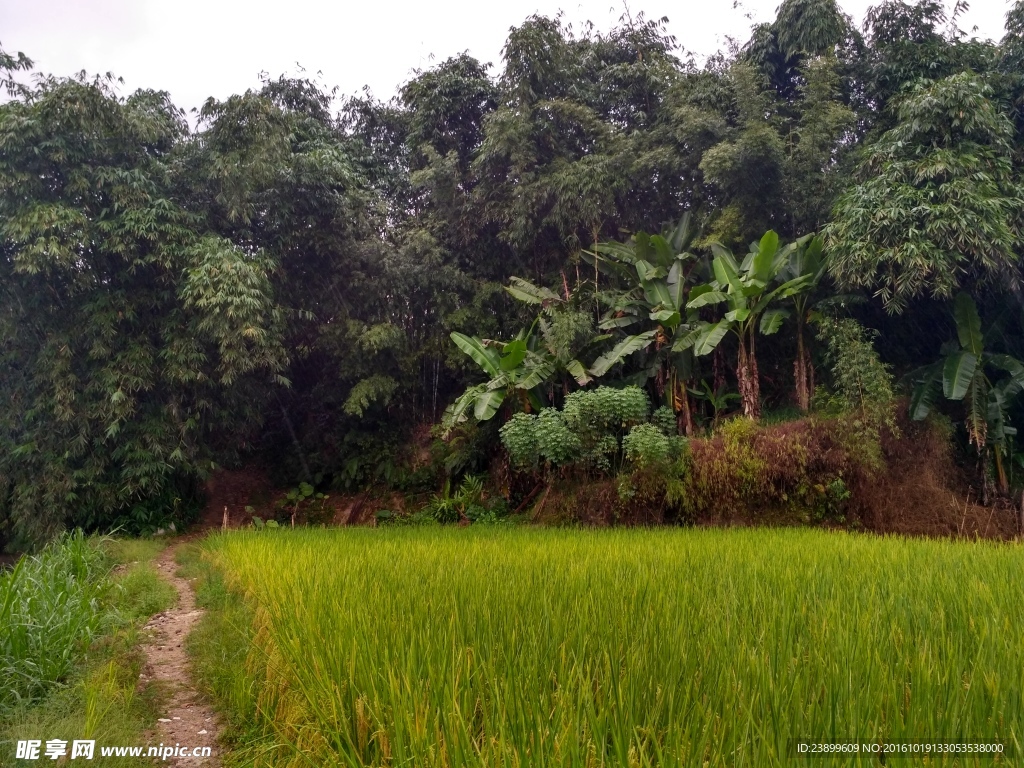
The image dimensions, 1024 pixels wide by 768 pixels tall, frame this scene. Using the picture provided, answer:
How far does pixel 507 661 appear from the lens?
72.4 inches

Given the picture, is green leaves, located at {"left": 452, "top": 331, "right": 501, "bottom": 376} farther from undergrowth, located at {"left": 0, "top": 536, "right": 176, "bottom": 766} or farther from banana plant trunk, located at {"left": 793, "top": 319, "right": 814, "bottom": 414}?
undergrowth, located at {"left": 0, "top": 536, "right": 176, "bottom": 766}

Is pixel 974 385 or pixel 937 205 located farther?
pixel 974 385

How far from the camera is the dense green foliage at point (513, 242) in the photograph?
791cm

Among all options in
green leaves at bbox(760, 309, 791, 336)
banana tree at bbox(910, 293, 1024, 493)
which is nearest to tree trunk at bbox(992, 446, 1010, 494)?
banana tree at bbox(910, 293, 1024, 493)

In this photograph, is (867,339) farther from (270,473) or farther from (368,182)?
(270,473)

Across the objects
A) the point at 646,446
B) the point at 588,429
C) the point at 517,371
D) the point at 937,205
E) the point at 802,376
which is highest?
the point at 937,205

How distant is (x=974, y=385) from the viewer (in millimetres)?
7613

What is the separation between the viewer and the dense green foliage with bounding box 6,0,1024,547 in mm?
7914

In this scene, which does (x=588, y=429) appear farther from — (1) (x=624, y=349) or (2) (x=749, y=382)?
(2) (x=749, y=382)

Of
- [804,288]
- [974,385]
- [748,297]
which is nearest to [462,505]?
[748,297]

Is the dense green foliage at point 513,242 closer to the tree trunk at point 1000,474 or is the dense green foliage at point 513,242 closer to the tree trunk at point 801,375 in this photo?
the tree trunk at point 801,375

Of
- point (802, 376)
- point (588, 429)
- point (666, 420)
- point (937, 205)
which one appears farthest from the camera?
point (802, 376)

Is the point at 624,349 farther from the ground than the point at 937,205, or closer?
closer

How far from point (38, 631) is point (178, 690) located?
783 millimetres
